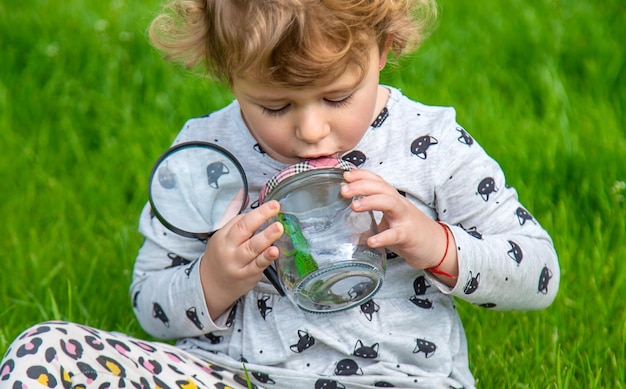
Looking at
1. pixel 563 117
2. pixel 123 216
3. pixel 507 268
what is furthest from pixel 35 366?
pixel 563 117

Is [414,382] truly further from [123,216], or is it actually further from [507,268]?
[123,216]

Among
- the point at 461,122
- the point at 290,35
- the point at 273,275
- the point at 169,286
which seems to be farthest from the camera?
the point at 461,122

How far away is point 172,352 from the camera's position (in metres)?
2.13

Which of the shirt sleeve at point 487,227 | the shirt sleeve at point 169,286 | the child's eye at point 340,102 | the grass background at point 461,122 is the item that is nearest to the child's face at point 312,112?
the child's eye at point 340,102

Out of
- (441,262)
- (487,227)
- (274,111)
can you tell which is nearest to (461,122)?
(487,227)

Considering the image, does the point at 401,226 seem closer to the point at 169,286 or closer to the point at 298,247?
the point at 298,247

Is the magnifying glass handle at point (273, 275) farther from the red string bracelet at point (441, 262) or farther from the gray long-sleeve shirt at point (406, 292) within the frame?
the red string bracelet at point (441, 262)

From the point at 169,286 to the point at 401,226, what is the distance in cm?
59

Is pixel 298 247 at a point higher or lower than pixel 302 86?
lower

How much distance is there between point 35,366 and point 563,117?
2023mm

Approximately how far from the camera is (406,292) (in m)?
2.10

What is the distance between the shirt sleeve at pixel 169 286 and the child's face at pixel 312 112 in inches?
14.9

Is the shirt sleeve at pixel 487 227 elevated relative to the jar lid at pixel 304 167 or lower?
lower

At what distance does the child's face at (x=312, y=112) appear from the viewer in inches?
72.2
